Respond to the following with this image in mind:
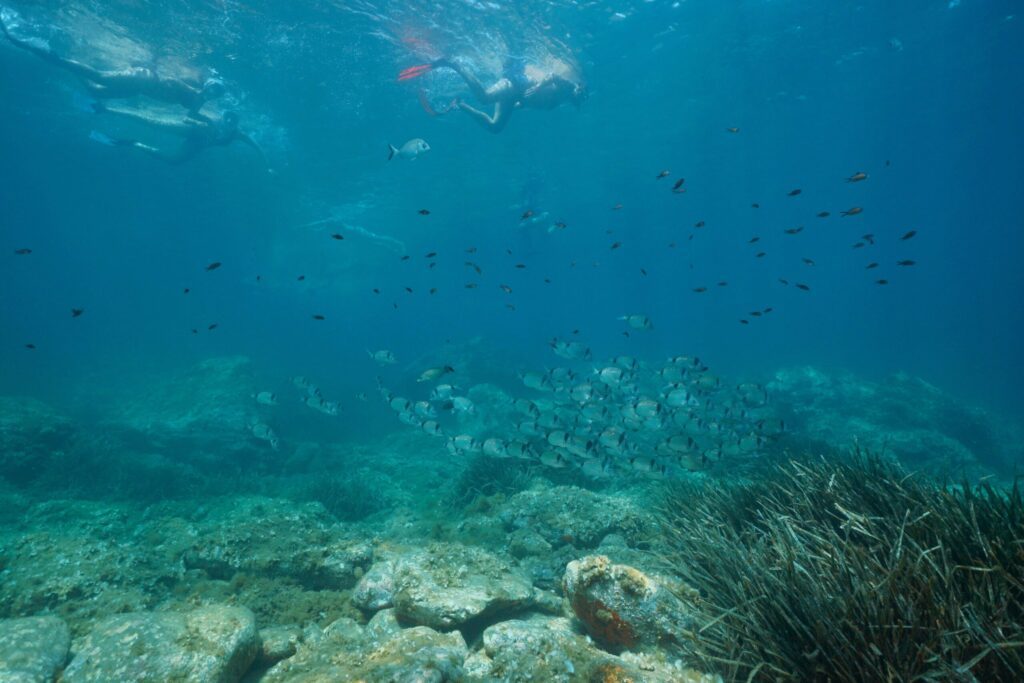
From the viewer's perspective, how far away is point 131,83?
1973 cm

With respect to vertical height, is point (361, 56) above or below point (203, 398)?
above

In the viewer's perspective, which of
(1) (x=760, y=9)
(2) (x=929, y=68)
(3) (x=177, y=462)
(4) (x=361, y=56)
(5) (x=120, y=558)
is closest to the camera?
(5) (x=120, y=558)

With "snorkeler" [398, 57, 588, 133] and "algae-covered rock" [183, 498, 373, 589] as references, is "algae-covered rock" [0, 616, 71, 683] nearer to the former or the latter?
"algae-covered rock" [183, 498, 373, 589]

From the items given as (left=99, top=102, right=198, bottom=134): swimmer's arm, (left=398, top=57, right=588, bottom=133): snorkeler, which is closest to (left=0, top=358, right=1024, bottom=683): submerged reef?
(left=398, top=57, right=588, bottom=133): snorkeler

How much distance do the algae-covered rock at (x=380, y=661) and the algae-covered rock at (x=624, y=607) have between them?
4.25ft

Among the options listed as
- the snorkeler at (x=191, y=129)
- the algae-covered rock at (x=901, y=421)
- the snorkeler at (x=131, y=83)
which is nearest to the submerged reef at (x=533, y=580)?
the algae-covered rock at (x=901, y=421)

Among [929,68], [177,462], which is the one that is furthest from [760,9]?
[177,462]

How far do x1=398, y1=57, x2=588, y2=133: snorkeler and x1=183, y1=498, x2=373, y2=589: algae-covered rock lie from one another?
55.2ft

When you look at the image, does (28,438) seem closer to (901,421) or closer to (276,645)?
(276,645)

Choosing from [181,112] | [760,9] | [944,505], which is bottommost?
[944,505]

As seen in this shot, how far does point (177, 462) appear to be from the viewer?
16.4 meters

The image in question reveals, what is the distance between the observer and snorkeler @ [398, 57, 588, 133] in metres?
19.7

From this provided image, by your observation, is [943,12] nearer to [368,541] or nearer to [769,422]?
[769,422]

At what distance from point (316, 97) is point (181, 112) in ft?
24.2
